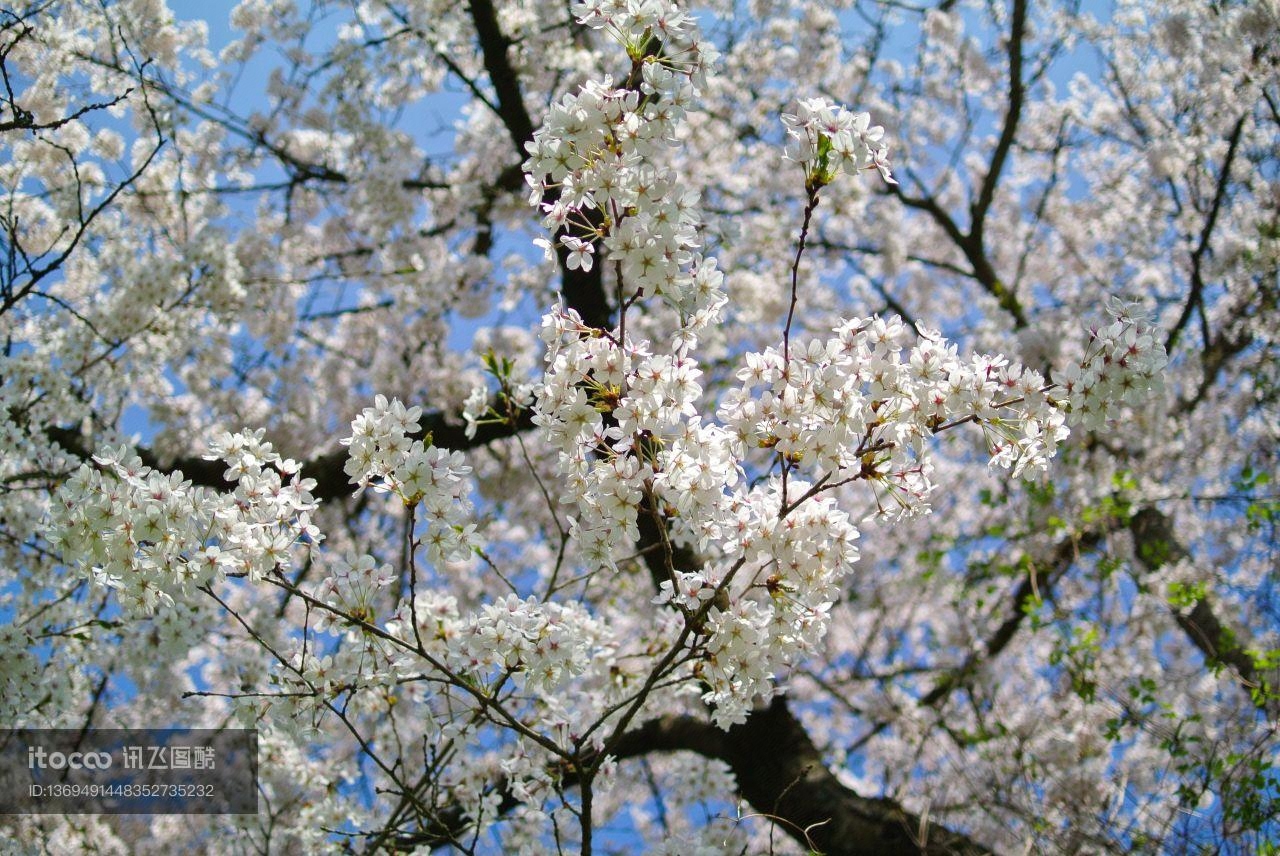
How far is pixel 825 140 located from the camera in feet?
6.35

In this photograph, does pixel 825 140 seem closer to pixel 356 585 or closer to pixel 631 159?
pixel 631 159

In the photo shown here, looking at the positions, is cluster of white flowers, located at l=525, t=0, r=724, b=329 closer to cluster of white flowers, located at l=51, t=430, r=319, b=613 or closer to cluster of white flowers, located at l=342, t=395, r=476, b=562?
cluster of white flowers, located at l=342, t=395, r=476, b=562

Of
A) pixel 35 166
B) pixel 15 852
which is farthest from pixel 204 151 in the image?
pixel 15 852

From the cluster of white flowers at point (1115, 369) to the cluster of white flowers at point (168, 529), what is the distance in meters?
1.82

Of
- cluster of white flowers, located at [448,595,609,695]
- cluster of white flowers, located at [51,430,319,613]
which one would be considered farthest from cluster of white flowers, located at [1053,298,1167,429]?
cluster of white flowers, located at [51,430,319,613]

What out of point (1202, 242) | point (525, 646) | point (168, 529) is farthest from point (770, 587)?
point (1202, 242)

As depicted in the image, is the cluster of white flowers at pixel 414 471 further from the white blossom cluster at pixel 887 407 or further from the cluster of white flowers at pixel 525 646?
the white blossom cluster at pixel 887 407

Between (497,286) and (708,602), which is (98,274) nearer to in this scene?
(497,286)

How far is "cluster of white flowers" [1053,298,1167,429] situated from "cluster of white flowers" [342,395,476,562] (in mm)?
1417

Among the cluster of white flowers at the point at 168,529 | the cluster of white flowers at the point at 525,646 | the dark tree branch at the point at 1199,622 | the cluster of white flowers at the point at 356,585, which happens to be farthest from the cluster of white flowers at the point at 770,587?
the dark tree branch at the point at 1199,622

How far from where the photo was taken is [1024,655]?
322 inches

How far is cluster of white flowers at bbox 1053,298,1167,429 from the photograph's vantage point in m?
1.90

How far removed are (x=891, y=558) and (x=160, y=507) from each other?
7.28m

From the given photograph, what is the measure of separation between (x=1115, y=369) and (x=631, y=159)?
46.9 inches
